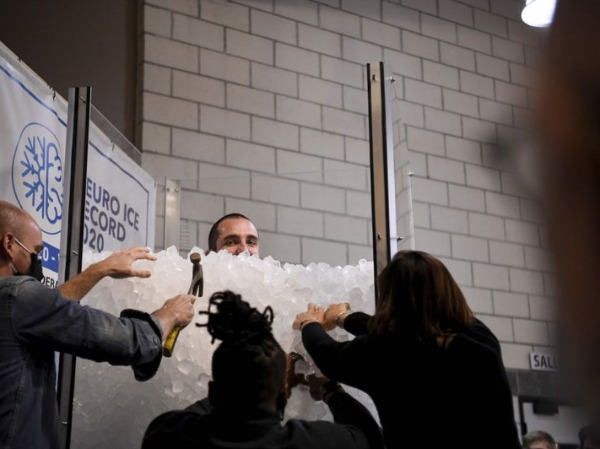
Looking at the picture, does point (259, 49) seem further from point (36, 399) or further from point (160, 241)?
point (36, 399)

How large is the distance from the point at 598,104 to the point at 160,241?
262cm

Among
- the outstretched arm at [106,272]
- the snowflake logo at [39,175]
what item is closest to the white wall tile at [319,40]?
the snowflake logo at [39,175]

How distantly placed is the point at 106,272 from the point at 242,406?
0.62m

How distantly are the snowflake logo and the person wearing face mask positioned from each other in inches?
28.9

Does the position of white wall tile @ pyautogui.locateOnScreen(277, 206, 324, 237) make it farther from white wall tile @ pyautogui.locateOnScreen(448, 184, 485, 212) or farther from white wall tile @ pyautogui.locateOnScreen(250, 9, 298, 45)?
white wall tile @ pyautogui.locateOnScreen(448, 184, 485, 212)

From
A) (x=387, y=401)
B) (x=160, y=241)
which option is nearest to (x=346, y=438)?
(x=387, y=401)

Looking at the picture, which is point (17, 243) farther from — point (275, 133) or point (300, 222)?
point (275, 133)

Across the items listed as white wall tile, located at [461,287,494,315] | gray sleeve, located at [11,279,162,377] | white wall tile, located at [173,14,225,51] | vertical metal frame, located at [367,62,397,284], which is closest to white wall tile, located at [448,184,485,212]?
white wall tile, located at [461,287,494,315]

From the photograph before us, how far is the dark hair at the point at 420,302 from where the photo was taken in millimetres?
1507

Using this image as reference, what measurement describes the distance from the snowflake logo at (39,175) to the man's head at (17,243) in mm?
701

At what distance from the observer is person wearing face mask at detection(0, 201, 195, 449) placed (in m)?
1.56

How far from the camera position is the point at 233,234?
264cm

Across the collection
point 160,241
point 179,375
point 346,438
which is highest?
point 160,241

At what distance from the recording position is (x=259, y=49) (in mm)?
4410
